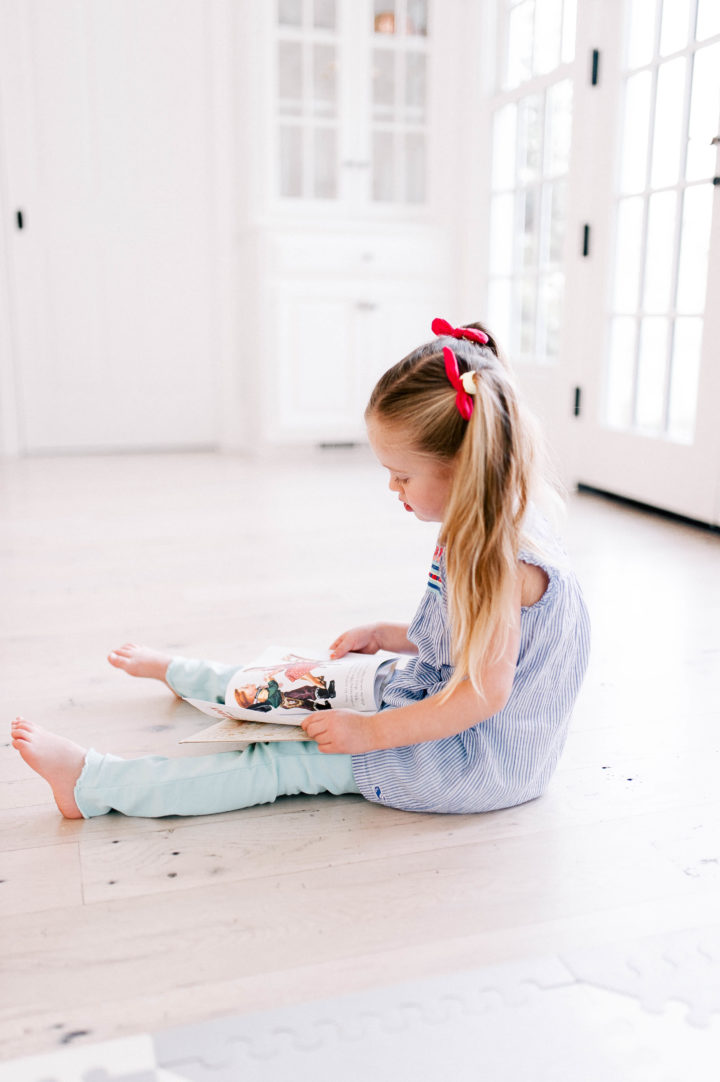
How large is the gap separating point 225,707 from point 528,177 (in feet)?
8.72

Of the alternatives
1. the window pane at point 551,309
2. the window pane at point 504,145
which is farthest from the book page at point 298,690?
the window pane at point 504,145

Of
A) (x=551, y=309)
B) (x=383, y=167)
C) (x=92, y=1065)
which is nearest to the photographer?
(x=92, y=1065)

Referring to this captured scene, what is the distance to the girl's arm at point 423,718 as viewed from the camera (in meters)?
0.98

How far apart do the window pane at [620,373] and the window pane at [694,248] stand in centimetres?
24

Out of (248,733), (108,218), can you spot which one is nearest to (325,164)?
(108,218)

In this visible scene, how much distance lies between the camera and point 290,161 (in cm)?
355

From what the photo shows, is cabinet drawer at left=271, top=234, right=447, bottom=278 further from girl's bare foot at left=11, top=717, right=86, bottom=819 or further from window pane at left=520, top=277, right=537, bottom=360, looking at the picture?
girl's bare foot at left=11, top=717, right=86, bottom=819

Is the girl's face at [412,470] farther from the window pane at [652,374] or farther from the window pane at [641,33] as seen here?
the window pane at [641,33]

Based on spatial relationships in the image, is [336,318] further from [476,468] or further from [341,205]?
[476,468]

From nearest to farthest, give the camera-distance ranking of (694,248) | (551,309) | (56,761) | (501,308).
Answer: (56,761) → (694,248) → (551,309) → (501,308)

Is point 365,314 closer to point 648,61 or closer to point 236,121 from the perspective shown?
point 236,121

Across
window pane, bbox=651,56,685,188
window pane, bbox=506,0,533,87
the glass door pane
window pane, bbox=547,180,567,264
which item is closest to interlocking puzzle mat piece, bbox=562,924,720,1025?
the glass door pane

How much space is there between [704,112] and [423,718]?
2.00 metres

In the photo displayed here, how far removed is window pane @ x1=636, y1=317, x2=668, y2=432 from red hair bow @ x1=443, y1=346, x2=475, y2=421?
1816mm
